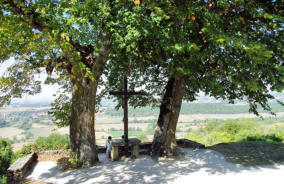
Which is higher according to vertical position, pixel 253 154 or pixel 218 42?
pixel 218 42

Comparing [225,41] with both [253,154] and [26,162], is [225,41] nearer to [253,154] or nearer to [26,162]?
[253,154]

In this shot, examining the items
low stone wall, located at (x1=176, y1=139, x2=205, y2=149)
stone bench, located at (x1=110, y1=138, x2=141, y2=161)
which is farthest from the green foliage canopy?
low stone wall, located at (x1=176, y1=139, x2=205, y2=149)

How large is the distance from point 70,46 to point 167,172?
189 inches

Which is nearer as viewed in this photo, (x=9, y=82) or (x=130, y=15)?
(x=130, y=15)

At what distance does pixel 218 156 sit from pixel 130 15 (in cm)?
645

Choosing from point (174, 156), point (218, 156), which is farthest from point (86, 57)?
point (218, 156)

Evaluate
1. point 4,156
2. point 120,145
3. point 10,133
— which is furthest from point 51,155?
point 10,133

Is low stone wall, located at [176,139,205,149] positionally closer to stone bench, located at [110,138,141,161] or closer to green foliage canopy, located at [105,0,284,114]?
stone bench, located at [110,138,141,161]

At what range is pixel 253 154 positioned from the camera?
29.2ft

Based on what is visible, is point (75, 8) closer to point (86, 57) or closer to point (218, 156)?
point (86, 57)

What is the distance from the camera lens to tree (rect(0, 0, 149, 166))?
5.63 m

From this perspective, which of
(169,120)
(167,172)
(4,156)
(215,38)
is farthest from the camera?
(4,156)

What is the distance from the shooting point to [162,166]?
7527 mm

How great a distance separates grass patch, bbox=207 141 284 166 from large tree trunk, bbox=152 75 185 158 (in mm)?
2288
